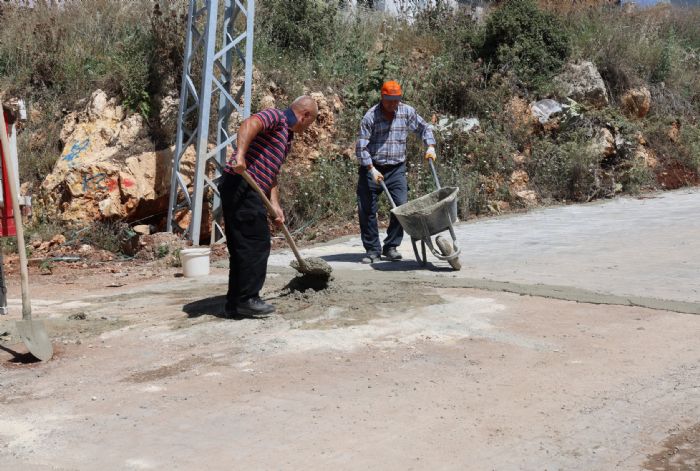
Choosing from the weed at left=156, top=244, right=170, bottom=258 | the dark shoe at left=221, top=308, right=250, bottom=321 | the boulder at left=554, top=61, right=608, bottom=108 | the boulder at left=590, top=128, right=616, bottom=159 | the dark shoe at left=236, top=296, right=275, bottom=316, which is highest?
the boulder at left=554, top=61, right=608, bottom=108

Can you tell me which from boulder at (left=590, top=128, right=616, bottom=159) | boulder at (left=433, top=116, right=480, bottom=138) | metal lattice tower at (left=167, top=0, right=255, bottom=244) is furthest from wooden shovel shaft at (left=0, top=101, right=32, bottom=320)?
boulder at (left=590, top=128, right=616, bottom=159)

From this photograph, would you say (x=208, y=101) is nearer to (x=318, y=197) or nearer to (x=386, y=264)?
(x=318, y=197)

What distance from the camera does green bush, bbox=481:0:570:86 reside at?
16094mm

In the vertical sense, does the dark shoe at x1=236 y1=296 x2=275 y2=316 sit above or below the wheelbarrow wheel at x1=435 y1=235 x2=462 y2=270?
below

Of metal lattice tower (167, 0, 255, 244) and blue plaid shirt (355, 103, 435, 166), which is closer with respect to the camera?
blue plaid shirt (355, 103, 435, 166)

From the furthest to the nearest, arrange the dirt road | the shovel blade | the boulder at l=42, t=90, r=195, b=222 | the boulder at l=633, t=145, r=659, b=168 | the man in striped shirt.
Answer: the boulder at l=633, t=145, r=659, b=168 < the boulder at l=42, t=90, r=195, b=222 < the man in striped shirt < the shovel blade < the dirt road

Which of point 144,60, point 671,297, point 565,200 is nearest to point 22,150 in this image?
point 144,60

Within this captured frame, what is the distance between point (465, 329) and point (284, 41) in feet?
35.0

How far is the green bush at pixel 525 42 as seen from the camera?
52.8 feet

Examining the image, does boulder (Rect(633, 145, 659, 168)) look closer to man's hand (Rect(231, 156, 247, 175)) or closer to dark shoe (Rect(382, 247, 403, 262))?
dark shoe (Rect(382, 247, 403, 262))

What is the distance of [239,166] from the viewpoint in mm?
6352

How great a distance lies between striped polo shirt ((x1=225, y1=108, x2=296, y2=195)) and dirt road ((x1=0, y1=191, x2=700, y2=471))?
3.51 feet

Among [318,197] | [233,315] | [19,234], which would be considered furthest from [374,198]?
[19,234]

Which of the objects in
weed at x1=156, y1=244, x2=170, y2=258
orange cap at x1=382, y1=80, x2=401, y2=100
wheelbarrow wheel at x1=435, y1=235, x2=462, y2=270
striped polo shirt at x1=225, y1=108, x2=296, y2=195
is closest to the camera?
striped polo shirt at x1=225, y1=108, x2=296, y2=195
